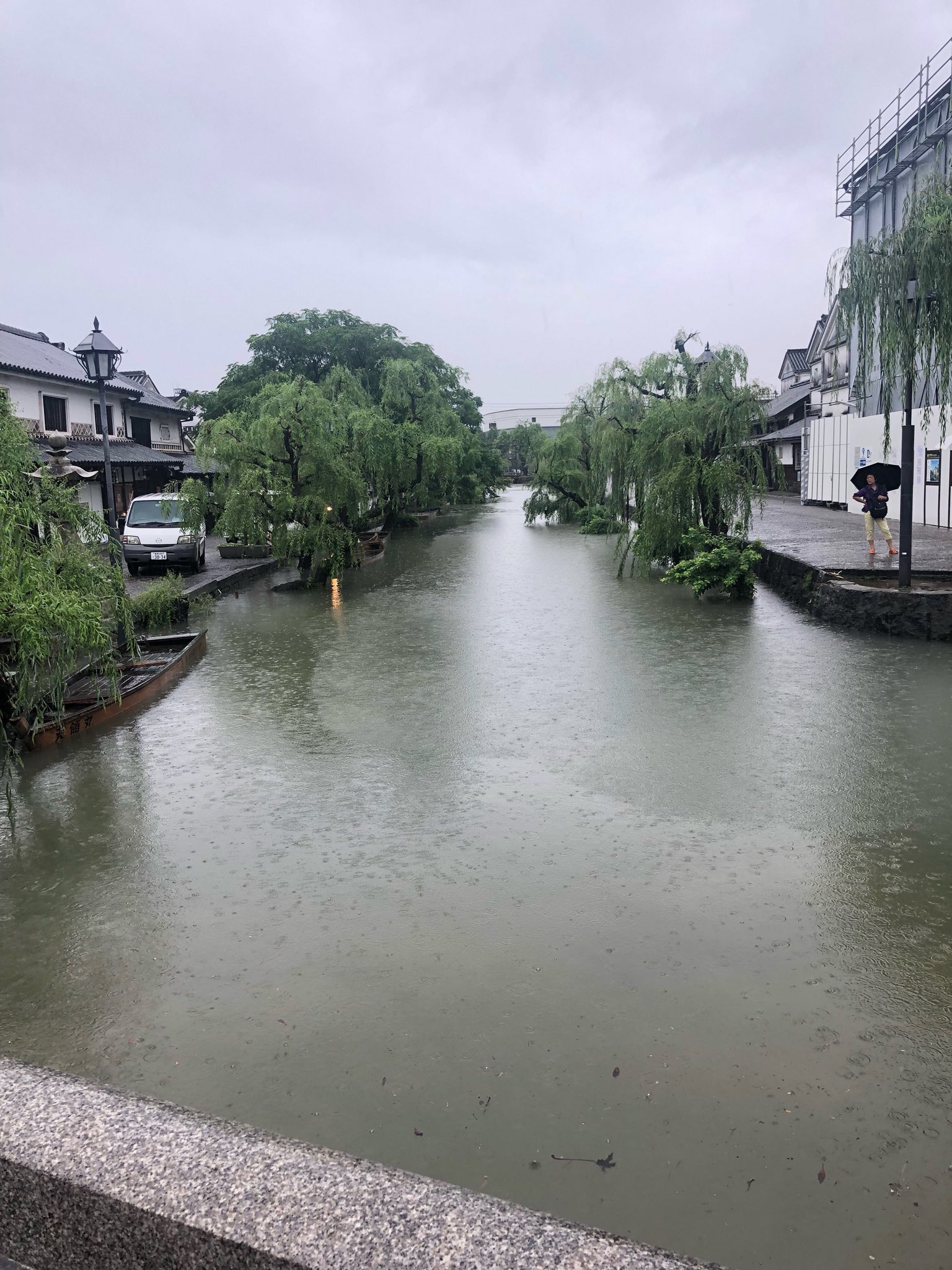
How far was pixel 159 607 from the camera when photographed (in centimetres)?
1241

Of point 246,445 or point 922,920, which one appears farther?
point 246,445

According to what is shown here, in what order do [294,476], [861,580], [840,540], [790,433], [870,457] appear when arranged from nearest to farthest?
1. [861,580]
2. [294,476]
3. [840,540]
4. [870,457]
5. [790,433]

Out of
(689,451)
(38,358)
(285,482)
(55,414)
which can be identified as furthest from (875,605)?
(38,358)

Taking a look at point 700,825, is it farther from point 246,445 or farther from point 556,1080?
point 246,445

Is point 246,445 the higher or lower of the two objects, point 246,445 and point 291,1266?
the higher

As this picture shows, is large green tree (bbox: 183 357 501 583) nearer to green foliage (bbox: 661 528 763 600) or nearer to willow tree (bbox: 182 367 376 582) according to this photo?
willow tree (bbox: 182 367 376 582)

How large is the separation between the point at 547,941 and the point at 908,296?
901 cm

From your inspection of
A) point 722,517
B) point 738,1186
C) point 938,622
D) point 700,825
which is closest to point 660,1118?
point 738,1186

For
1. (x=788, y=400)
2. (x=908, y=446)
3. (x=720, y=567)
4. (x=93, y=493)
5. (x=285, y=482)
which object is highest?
(x=788, y=400)

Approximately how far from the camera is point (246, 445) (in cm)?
1748

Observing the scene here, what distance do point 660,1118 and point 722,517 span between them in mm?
13879

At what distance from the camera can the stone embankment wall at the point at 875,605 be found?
34.6ft

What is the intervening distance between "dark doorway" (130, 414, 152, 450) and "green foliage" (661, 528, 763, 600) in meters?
21.5

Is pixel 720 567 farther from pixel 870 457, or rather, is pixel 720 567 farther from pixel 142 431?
pixel 142 431
